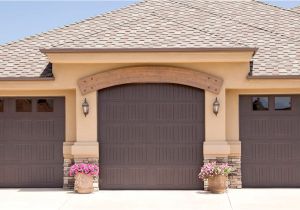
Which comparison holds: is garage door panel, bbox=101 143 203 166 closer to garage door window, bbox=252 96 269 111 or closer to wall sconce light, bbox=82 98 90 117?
wall sconce light, bbox=82 98 90 117

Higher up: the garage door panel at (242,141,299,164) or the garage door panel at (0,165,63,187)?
the garage door panel at (242,141,299,164)

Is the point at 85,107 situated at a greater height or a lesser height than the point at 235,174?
greater

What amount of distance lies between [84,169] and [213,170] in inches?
149

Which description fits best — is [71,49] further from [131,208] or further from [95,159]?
[131,208]

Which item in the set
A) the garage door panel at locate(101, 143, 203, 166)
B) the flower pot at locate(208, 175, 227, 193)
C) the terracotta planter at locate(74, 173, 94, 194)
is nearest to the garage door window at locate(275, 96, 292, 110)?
the flower pot at locate(208, 175, 227, 193)

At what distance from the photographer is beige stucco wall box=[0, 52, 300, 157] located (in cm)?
1742

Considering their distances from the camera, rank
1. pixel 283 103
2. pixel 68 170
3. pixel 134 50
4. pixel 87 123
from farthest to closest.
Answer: pixel 283 103
pixel 68 170
pixel 87 123
pixel 134 50

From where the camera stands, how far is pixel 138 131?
1773cm

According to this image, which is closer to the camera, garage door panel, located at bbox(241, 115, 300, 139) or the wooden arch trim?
the wooden arch trim

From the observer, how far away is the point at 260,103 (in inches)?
719

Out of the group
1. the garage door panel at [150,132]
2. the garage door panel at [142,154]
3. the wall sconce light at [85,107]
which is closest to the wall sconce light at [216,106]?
the garage door panel at [150,132]

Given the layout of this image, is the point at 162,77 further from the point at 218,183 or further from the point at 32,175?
the point at 32,175

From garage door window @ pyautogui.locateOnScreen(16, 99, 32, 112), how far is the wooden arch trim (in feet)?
8.19

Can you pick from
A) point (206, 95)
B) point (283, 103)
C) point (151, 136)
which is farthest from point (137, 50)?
point (283, 103)
